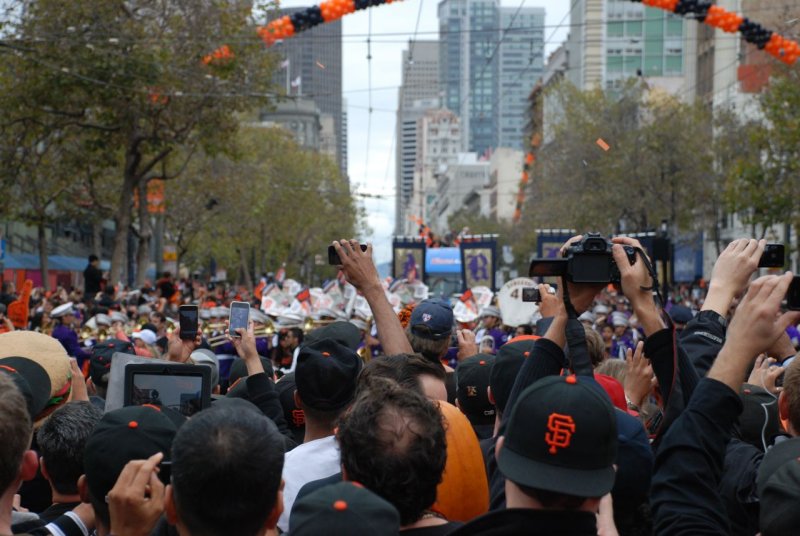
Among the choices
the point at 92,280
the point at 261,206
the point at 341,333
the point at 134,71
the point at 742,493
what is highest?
the point at 134,71

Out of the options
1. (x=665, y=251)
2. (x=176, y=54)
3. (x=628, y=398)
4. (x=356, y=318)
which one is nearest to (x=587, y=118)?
(x=176, y=54)

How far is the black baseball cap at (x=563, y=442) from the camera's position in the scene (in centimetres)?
302

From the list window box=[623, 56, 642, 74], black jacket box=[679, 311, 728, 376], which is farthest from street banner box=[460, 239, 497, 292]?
window box=[623, 56, 642, 74]

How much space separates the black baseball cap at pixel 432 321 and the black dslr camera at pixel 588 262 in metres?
2.66

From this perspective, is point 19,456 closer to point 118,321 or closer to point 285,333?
point 285,333

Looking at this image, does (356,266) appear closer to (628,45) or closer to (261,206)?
(261,206)

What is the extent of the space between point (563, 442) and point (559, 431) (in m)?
0.03

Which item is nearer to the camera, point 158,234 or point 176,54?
point 176,54

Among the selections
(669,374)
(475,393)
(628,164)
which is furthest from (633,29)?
(669,374)

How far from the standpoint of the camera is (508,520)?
3.06m

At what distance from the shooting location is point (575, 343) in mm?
3748

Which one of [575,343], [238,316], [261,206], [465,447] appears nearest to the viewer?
[575,343]

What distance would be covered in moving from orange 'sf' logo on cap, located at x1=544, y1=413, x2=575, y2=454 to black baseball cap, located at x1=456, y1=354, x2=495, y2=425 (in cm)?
282

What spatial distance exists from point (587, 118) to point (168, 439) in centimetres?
4904
